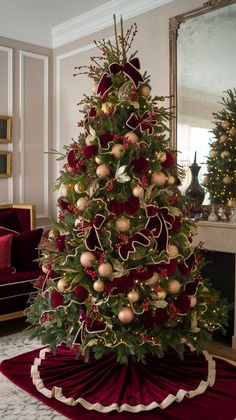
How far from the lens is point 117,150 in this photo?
233 centimetres

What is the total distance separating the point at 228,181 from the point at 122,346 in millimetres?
1631

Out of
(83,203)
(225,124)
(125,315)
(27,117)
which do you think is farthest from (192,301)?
(27,117)

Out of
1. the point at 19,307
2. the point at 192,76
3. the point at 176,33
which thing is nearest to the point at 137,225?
the point at 19,307

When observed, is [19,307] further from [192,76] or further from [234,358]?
[192,76]

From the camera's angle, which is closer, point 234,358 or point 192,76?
point 234,358

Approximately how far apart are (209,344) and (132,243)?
59.5 inches

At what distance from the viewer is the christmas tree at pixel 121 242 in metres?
2.30

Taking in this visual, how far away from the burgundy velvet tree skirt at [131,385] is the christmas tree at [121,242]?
161 mm

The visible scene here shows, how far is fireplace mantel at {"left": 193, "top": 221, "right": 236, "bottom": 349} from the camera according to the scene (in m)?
3.19

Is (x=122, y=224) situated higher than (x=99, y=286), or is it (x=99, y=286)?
(x=122, y=224)

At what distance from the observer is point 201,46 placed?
11.8 ft

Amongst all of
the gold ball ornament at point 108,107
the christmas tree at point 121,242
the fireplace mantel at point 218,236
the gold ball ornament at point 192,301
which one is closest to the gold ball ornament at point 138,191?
the christmas tree at point 121,242

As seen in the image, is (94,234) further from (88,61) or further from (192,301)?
(88,61)

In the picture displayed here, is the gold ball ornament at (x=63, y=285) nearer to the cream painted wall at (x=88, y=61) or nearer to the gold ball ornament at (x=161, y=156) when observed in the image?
the gold ball ornament at (x=161, y=156)
